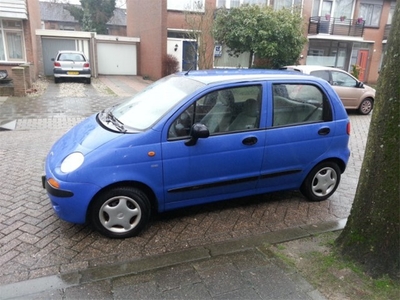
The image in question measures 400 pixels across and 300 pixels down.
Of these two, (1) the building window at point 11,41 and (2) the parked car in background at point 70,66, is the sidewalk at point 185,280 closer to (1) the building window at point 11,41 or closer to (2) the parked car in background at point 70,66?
(2) the parked car in background at point 70,66

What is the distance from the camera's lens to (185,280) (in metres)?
2.79

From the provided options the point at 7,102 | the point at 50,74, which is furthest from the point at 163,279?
the point at 50,74

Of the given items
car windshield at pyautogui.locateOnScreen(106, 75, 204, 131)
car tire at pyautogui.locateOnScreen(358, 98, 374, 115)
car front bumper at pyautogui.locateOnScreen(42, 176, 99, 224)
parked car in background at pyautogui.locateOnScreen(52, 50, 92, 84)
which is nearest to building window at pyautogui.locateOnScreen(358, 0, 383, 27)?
car tire at pyautogui.locateOnScreen(358, 98, 374, 115)

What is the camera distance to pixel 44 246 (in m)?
3.21

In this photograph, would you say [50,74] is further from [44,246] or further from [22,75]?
[44,246]

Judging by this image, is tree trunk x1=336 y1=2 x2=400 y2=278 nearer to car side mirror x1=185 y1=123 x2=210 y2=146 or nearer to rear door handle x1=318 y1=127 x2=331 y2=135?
rear door handle x1=318 y1=127 x2=331 y2=135

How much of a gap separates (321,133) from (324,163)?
0.43 m

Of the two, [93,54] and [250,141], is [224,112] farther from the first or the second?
[93,54]

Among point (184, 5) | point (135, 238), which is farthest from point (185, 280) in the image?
point (184, 5)

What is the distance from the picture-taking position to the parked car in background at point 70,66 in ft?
55.2

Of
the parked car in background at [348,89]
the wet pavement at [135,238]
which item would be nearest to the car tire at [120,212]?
the wet pavement at [135,238]

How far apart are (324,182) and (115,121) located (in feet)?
8.97

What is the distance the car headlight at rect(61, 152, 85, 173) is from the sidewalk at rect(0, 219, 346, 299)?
0.94 m

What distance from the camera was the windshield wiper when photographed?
3.49 meters
